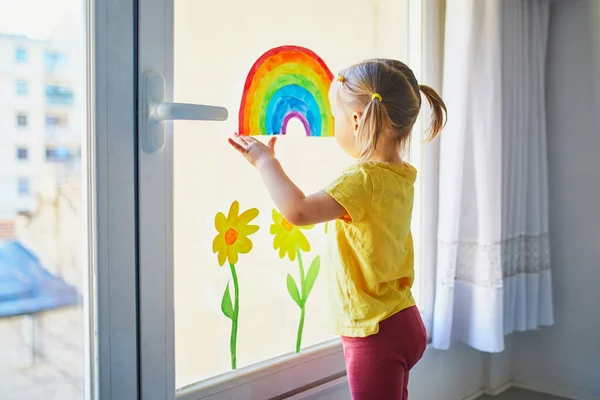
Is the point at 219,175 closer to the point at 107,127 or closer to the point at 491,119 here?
the point at 107,127

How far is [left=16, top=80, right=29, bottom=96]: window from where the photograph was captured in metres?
0.94

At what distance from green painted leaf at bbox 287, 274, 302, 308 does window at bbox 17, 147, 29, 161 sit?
65 cm

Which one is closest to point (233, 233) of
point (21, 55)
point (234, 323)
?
point (234, 323)

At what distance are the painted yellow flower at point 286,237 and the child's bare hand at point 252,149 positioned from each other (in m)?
0.25

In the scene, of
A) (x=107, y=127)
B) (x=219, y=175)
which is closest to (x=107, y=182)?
(x=107, y=127)

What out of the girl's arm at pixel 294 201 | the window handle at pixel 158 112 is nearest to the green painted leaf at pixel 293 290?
the girl's arm at pixel 294 201

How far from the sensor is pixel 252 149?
3.59ft

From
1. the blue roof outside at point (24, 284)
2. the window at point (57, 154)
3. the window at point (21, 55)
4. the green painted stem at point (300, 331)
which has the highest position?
the window at point (21, 55)

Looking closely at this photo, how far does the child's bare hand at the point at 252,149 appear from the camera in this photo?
3.54 feet

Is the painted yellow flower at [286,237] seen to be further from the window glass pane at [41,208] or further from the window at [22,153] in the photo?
the window at [22,153]

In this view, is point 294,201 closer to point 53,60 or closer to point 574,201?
point 53,60

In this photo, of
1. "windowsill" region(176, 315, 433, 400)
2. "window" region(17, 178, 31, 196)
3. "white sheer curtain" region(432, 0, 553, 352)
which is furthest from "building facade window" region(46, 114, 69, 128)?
"white sheer curtain" region(432, 0, 553, 352)

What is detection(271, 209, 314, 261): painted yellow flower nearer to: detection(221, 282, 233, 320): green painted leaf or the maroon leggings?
detection(221, 282, 233, 320): green painted leaf

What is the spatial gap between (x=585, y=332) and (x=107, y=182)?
67.9 inches
